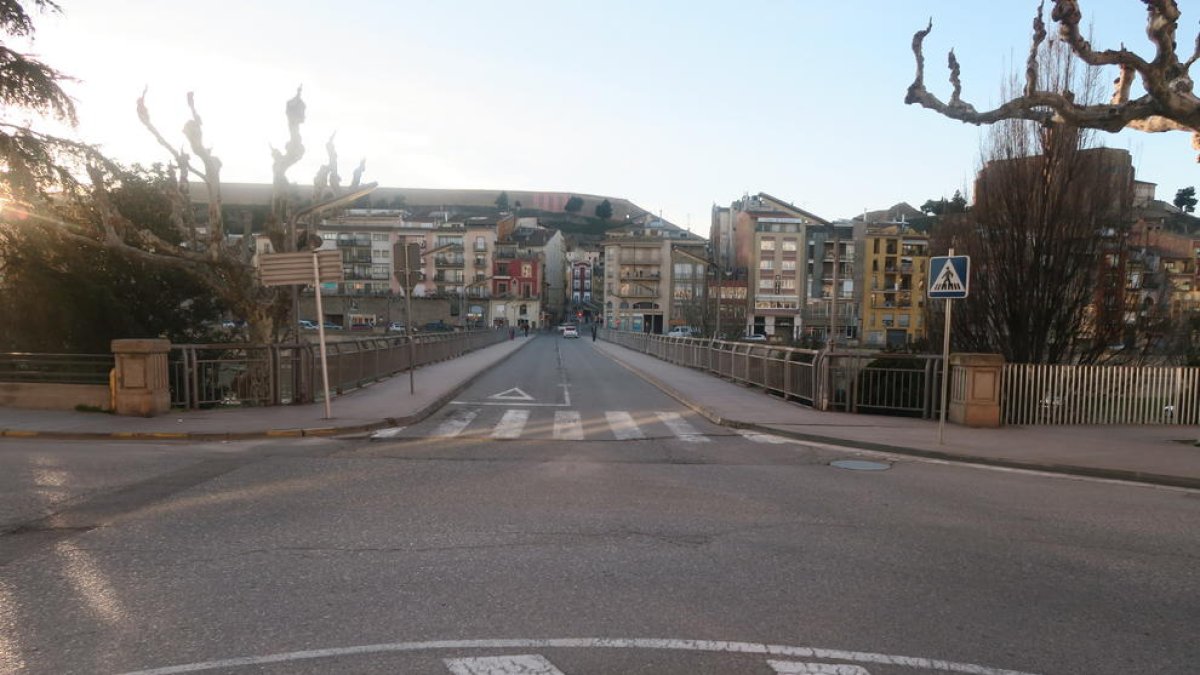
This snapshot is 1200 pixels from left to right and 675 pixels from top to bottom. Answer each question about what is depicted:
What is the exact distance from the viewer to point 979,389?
12891mm

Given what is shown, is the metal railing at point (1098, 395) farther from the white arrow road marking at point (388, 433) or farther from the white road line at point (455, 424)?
the white arrow road marking at point (388, 433)

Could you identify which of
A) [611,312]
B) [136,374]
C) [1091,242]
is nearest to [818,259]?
[611,312]

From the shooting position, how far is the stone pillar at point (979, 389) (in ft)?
41.9

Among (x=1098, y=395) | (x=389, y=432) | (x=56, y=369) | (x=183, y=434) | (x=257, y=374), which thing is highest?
(x=56, y=369)

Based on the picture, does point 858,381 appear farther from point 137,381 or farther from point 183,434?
point 137,381

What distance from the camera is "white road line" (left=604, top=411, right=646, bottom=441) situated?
12.3 m

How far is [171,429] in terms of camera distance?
11.4 meters

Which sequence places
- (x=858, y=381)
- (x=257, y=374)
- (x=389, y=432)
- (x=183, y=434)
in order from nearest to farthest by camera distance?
(x=183, y=434) < (x=389, y=432) < (x=257, y=374) < (x=858, y=381)

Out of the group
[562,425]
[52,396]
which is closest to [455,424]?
[562,425]

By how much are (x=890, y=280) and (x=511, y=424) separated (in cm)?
10607

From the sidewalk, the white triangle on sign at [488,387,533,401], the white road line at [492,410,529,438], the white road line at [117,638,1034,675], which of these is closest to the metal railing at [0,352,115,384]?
the sidewalk

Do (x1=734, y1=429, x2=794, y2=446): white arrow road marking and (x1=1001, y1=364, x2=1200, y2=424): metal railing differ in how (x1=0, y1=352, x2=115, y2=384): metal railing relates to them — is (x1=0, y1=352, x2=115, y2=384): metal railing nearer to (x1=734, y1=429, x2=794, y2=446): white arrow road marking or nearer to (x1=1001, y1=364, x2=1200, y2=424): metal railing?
(x1=734, y1=429, x2=794, y2=446): white arrow road marking

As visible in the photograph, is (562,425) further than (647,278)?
No

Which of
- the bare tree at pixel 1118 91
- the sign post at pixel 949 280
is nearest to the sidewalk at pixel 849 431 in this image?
the sign post at pixel 949 280
